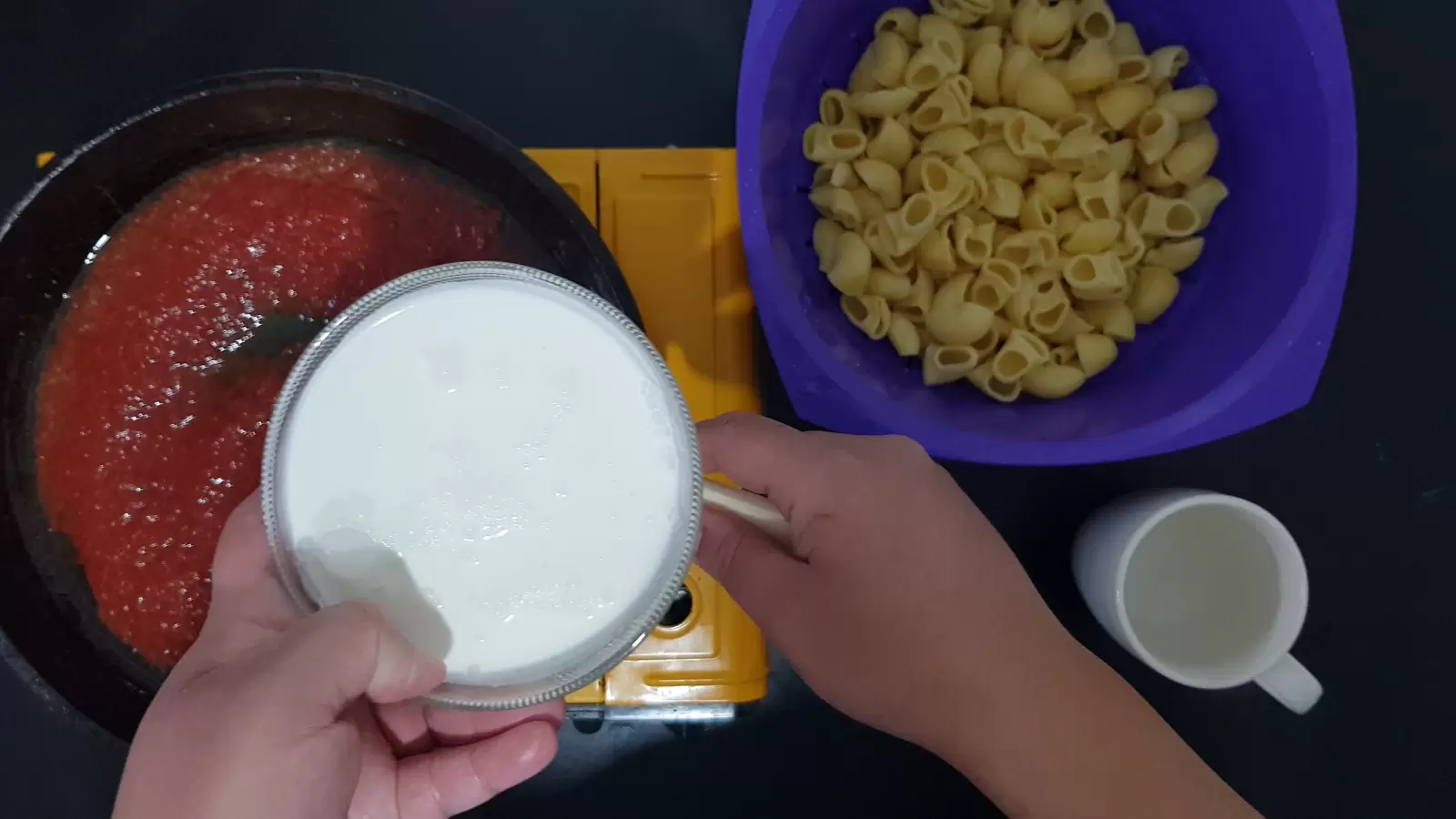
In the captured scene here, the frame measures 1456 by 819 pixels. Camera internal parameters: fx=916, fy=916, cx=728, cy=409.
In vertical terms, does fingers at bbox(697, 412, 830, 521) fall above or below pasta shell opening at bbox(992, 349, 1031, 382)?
above

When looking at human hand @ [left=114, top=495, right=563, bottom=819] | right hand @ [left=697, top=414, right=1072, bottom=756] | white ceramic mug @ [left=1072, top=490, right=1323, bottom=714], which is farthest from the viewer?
white ceramic mug @ [left=1072, top=490, right=1323, bottom=714]

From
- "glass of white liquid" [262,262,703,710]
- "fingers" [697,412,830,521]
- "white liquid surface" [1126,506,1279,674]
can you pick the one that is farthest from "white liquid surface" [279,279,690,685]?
"white liquid surface" [1126,506,1279,674]

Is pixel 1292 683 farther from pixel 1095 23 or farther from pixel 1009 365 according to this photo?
pixel 1095 23

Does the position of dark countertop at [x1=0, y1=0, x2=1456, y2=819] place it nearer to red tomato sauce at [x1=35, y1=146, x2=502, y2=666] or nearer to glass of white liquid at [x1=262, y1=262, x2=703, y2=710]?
red tomato sauce at [x1=35, y1=146, x2=502, y2=666]

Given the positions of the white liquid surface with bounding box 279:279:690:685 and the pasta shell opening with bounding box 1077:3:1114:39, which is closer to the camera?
the white liquid surface with bounding box 279:279:690:685

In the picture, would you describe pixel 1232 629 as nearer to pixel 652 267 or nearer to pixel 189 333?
pixel 652 267

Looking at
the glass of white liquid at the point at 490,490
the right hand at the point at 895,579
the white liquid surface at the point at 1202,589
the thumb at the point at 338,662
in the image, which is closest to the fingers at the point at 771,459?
the right hand at the point at 895,579

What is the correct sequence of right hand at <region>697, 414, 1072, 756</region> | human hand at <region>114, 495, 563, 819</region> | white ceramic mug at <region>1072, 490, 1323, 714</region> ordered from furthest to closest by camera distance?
1. white ceramic mug at <region>1072, 490, 1323, 714</region>
2. right hand at <region>697, 414, 1072, 756</region>
3. human hand at <region>114, 495, 563, 819</region>

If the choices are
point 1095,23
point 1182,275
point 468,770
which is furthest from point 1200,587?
point 468,770
